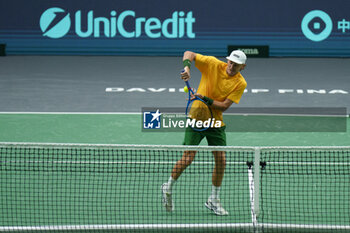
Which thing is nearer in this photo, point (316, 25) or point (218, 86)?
point (218, 86)

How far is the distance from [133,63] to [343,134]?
9143mm

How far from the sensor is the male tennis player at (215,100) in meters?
8.12

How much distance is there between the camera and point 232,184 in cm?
907

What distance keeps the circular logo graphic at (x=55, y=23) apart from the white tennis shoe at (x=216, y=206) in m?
13.5

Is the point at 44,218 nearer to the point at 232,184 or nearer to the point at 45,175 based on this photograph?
the point at 45,175

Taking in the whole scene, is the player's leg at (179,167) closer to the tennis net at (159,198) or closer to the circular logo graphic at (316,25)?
the tennis net at (159,198)

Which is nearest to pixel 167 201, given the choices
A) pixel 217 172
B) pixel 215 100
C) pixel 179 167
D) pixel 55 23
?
pixel 179 167

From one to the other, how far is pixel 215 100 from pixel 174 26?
12.5m

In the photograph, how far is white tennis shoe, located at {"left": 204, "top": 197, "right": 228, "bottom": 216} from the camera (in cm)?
805

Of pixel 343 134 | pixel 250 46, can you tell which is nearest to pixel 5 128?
pixel 343 134

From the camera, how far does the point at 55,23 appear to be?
20531 millimetres

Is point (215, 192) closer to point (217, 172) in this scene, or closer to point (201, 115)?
point (217, 172)

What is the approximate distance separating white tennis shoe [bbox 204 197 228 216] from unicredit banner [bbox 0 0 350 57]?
507 inches

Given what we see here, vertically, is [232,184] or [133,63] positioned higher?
[133,63]
